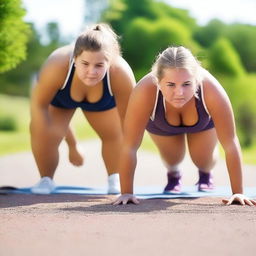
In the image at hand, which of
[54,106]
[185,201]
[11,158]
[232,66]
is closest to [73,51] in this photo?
[54,106]

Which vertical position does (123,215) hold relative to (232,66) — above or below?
below

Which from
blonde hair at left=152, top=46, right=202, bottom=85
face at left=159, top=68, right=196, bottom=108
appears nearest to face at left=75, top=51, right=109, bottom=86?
blonde hair at left=152, top=46, right=202, bottom=85

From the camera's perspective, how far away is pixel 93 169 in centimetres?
906

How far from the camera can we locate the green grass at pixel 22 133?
14.3 m

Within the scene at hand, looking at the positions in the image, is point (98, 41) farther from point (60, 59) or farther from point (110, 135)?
point (110, 135)

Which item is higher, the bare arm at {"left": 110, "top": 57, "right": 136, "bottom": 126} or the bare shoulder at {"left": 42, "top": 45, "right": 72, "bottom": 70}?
the bare shoulder at {"left": 42, "top": 45, "right": 72, "bottom": 70}

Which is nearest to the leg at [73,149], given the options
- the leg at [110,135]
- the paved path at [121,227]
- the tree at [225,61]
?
the leg at [110,135]

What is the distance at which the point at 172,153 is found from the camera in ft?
17.5

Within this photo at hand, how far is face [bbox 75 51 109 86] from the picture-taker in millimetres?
4418

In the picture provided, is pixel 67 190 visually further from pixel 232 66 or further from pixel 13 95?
pixel 13 95

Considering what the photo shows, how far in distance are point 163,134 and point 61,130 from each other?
1010 mm

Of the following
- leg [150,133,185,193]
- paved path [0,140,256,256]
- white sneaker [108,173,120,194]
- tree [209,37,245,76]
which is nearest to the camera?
paved path [0,140,256,256]

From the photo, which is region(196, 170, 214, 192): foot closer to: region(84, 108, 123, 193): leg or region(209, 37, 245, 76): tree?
region(84, 108, 123, 193): leg

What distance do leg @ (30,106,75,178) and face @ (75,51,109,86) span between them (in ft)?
2.74
